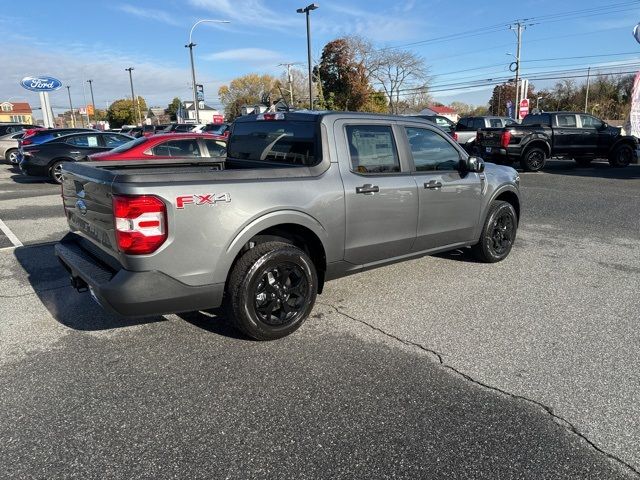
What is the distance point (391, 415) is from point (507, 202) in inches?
150

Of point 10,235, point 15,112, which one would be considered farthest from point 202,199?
point 15,112

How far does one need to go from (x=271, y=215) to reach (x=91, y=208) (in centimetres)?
131

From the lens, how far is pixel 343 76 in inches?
2048

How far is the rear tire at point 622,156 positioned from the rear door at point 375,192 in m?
15.8

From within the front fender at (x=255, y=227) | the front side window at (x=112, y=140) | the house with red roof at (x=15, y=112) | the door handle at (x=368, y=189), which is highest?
the house with red roof at (x=15, y=112)

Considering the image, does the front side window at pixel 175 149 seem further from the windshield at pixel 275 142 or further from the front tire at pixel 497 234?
the front tire at pixel 497 234

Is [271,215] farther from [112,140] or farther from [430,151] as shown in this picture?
[112,140]

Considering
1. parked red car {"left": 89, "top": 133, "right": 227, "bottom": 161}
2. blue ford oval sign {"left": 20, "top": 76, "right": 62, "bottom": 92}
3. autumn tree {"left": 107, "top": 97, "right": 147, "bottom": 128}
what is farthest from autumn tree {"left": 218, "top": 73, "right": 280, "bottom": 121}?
parked red car {"left": 89, "top": 133, "right": 227, "bottom": 161}

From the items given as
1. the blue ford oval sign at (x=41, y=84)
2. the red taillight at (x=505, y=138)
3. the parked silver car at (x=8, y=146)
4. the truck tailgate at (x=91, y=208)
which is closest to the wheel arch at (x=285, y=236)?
the truck tailgate at (x=91, y=208)

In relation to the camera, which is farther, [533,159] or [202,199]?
[533,159]

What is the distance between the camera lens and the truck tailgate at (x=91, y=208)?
316cm

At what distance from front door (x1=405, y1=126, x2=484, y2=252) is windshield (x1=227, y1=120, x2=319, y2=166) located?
1089mm

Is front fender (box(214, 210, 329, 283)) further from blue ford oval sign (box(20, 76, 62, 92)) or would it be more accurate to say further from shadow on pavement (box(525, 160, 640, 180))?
blue ford oval sign (box(20, 76, 62, 92))

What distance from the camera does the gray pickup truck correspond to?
3.05 meters
